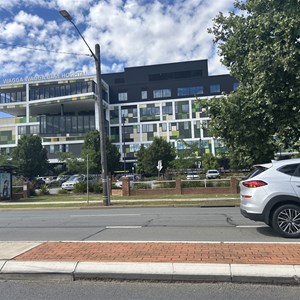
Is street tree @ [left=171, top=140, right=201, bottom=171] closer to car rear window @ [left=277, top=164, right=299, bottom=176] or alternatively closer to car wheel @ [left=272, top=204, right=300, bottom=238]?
car rear window @ [left=277, top=164, right=299, bottom=176]

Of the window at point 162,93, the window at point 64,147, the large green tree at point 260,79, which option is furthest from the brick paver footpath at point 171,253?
the window at point 162,93

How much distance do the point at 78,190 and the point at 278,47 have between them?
2045 cm

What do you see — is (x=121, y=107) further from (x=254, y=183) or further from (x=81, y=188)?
(x=254, y=183)

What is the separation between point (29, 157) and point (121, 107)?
31.5m

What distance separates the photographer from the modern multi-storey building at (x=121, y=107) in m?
85.1

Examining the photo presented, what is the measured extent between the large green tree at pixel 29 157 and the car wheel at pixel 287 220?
209ft

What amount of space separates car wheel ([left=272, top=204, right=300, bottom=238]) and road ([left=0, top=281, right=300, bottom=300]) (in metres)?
3.65

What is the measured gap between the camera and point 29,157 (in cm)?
6900

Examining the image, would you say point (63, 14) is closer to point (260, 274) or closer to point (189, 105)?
point (260, 274)

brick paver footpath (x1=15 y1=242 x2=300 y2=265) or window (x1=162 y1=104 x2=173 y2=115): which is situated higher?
window (x1=162 y1=104 x2=173 y2=115)

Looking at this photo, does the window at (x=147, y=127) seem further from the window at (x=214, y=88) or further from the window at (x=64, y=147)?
the window at (x=64, y=147)

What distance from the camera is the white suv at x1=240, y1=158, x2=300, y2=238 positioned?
8617 mm

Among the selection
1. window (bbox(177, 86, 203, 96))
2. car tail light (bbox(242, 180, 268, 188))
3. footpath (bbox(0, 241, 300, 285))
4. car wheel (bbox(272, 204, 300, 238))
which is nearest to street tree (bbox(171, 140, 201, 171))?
window (bbox(177, 86, 203, 96))

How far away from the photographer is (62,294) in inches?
200
